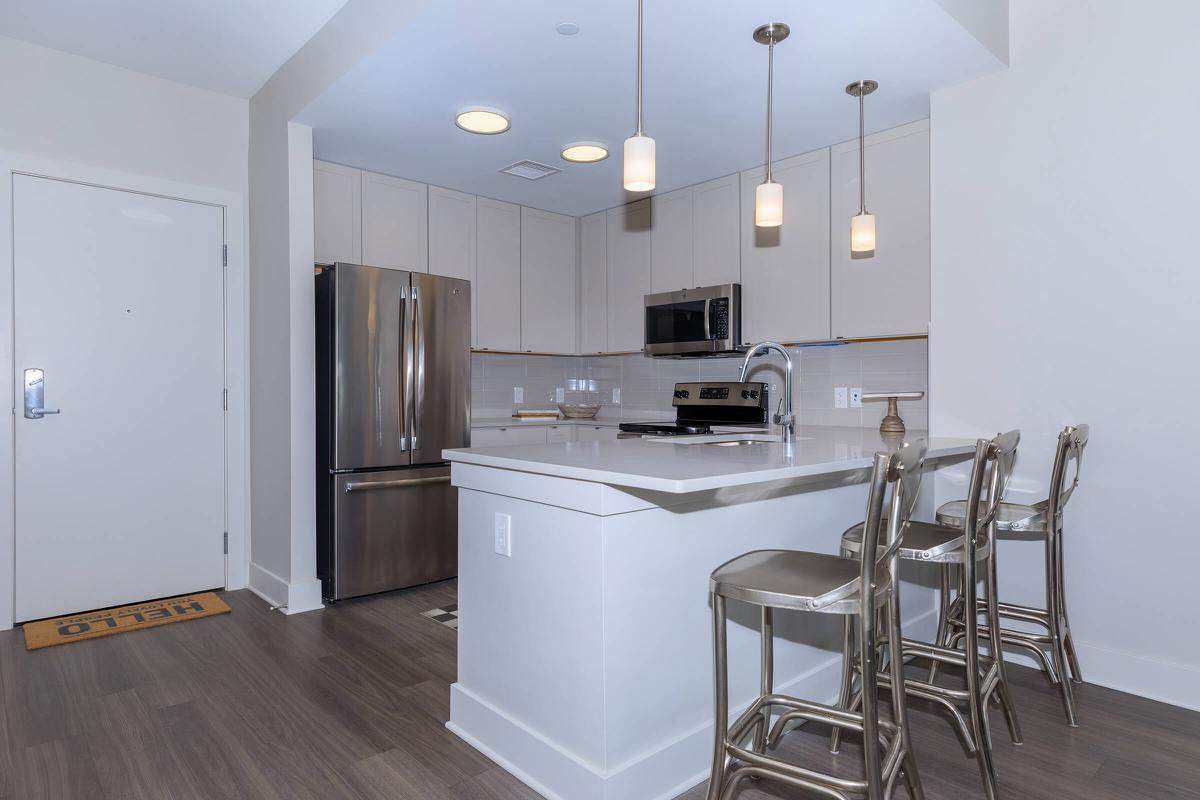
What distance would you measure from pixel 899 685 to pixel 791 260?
104 inches

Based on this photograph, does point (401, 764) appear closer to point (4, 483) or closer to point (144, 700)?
Result: point (144, 700)

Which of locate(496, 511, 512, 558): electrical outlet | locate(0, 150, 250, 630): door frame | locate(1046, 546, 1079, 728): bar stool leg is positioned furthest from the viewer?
locate(0, 150, 250, 630): door frame

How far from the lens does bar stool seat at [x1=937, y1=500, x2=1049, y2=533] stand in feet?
7.76

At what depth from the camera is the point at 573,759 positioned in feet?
5.90

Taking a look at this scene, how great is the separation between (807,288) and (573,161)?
1.48m

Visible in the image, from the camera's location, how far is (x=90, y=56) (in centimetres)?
329

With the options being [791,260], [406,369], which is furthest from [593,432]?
[791,260]

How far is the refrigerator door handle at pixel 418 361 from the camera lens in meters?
3.67

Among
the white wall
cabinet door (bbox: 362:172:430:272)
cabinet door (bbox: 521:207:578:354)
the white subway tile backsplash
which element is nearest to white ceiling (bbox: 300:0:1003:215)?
cabinet door (bbox: 362:172:430:272)

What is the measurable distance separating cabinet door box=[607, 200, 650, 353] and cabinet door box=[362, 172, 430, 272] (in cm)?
130

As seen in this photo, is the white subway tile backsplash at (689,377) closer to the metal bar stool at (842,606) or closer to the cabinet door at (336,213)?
the cabinet door at (336,213)

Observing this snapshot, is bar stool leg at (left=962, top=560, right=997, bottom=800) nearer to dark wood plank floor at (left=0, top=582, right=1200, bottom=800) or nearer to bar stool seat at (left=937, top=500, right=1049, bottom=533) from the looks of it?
dark wood plank floor at (left=0, top=582, right=1200, bottom=800)

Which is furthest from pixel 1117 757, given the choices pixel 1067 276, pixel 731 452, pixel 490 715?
pixel 490 715

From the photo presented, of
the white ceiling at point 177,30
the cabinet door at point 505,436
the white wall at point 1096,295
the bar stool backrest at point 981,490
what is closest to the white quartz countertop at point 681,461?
the bar stool backrest at point 981,490
